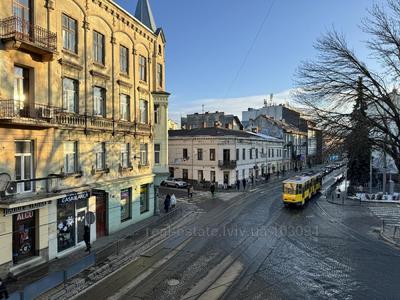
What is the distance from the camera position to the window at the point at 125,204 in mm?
23203

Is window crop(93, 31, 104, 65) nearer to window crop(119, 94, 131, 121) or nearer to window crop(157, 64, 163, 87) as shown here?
window crop(119, 94, 131, 121)

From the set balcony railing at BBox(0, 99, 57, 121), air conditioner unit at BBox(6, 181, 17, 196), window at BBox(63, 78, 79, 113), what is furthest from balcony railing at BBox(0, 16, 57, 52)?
air conditioner unit at BBox(6, 181, 17, 196)

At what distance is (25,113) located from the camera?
49.2 ft

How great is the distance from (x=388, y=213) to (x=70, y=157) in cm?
2785

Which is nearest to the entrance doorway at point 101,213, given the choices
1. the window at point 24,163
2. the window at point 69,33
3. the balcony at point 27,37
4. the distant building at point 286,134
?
the window at point 24,163

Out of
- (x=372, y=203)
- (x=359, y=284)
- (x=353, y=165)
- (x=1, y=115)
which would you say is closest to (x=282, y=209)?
(x=372, y=203)

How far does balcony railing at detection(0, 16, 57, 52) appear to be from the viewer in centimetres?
1346

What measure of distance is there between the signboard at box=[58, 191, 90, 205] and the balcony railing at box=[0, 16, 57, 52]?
7449mm

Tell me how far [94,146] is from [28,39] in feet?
24.2

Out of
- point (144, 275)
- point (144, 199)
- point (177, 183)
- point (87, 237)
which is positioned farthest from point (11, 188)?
point (177, 183)

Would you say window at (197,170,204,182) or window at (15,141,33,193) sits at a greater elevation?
window at (15,141,33,193)

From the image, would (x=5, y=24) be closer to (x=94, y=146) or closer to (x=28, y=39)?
(x=28, y=39)

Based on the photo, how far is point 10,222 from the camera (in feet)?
45.1

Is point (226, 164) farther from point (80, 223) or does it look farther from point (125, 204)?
point (80, 223)
